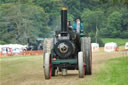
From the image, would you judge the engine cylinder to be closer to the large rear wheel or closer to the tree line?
the large rear wheel

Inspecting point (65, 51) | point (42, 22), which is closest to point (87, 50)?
point (65, 51)

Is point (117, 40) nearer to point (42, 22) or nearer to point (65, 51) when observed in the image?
point (42, 22)

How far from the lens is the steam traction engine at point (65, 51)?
16078 millimetres

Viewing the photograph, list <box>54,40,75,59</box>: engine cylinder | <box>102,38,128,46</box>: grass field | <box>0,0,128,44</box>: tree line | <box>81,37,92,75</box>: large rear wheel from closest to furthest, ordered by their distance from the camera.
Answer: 1. <box>54,40,75,59</box>: engine cylinder
2. <box>81,37,92,75</box>: large rear wheel
3. <box>102,38,128,46</box>: grass field
4. <box>0,0,128,44</box>: tree line

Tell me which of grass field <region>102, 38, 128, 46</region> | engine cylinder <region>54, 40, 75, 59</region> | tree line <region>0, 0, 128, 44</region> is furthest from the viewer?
tree line <region>0, 0, 128, 44</region>

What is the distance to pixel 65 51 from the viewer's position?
16344 mm

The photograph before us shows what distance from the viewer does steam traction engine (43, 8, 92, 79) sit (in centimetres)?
1608

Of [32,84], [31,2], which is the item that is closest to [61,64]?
[32,84]

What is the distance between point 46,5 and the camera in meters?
106

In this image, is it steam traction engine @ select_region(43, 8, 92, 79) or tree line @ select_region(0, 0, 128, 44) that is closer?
steam traction engine @ select_region(43, 8, 92, 79)

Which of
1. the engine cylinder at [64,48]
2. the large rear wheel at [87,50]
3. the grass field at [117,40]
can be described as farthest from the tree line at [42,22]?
the engine cylinder at [64,48]

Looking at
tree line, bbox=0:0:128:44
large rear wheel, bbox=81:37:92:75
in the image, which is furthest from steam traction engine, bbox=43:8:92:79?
tree line, bbox=0:0:128:44

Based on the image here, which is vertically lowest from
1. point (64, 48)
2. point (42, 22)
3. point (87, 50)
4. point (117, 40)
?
point (117, 40)

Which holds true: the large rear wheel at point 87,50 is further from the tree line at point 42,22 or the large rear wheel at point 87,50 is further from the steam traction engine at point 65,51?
the tree line at point 42,22
